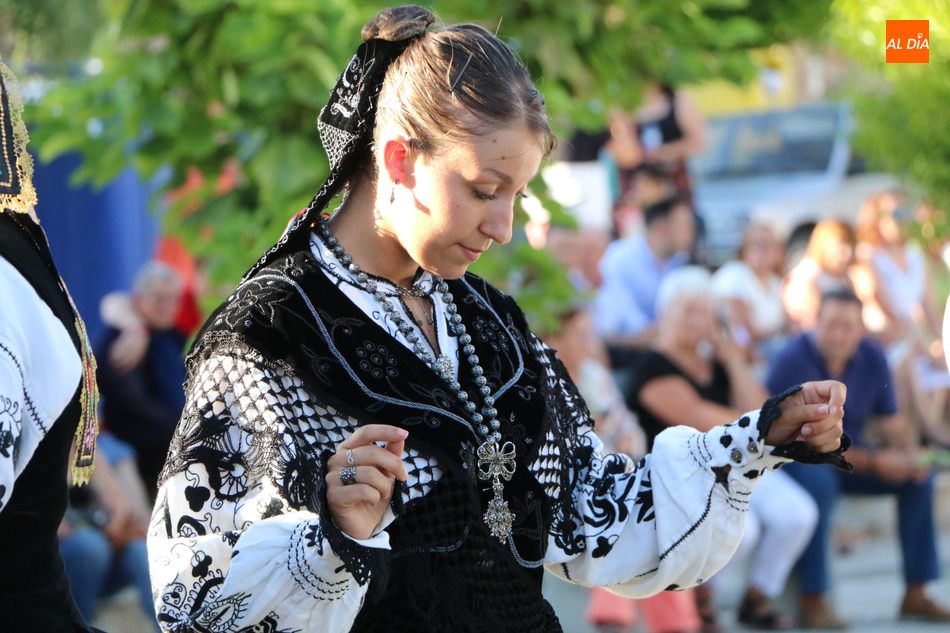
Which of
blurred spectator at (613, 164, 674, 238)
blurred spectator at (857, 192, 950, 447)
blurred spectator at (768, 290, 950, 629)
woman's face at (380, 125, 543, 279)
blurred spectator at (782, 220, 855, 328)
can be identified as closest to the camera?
woman's face at (380, 125, 543, 279)

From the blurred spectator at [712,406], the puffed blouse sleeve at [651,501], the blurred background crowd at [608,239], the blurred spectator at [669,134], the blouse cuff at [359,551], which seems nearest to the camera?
the blouse cuff at [359,551]

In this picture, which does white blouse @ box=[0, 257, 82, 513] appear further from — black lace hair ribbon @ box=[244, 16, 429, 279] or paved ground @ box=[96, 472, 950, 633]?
paved ground @ box=[96, 472, 950, 633]

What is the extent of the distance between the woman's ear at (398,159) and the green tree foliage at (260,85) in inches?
75.6

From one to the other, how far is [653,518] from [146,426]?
3.81 m

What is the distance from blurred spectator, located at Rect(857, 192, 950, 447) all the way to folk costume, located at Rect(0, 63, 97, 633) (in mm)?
5648

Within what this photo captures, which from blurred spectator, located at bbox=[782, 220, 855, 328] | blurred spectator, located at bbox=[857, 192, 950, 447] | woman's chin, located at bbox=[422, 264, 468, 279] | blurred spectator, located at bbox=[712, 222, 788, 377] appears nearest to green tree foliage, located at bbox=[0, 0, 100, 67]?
woman's chin, located at bbox=[422, 264, 468, 279]

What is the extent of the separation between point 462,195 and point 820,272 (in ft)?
18.3

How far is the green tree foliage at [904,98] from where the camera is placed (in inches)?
213

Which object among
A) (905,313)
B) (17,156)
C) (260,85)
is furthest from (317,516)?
(905,313)

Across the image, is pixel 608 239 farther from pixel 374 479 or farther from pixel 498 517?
pixel 374 479

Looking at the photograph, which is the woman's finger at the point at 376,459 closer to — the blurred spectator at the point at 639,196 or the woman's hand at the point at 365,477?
the woman's hand at the point at 365,477

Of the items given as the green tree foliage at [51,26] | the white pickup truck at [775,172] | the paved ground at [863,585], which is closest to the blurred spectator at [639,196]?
the paved ground at [863,585]

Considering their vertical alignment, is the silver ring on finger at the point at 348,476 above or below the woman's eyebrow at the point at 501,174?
below

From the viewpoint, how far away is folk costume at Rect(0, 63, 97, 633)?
2078 mm
